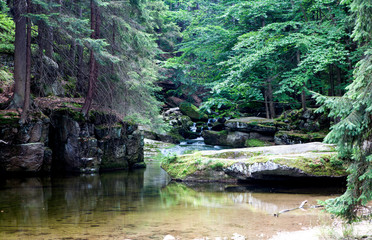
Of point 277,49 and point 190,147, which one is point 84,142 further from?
point 277,49

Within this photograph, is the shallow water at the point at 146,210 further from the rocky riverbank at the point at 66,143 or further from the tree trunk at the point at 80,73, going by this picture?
the tree trunk at the point at 80,73

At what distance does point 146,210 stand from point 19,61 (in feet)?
33.2

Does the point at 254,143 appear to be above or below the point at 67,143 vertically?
below

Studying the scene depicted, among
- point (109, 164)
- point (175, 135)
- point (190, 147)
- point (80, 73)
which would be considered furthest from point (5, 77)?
point (175, 135)

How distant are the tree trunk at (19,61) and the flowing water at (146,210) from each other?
4075mm

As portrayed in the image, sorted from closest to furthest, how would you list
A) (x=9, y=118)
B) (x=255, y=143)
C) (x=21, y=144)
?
1. (x=9, y=118)
2. (x=21, y=144)
3. (x=255, y=143)

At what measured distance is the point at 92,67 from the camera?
1545cm

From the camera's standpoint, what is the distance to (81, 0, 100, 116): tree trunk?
1506 cm

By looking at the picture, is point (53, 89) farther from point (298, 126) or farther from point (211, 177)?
point (298, 126)

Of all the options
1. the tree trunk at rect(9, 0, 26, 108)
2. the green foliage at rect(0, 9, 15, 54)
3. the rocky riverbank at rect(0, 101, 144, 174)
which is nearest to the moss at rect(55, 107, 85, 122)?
the rocky riverbank at rect(0, 101, 144, 174)

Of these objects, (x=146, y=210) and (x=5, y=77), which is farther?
(x=5, y=77)

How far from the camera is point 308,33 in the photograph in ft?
58.4

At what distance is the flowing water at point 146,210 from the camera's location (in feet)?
18.7

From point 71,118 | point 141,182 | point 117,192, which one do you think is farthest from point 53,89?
point 117,192
